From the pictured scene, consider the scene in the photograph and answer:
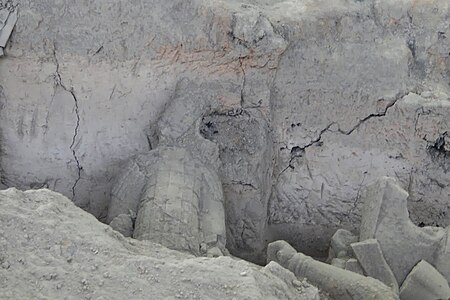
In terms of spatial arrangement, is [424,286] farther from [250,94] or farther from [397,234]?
[250,94]

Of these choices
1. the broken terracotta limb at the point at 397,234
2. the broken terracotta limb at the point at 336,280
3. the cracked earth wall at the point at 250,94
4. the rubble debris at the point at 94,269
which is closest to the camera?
the rubble debris at the point at 94,269

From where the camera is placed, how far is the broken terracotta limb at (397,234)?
11.3ft

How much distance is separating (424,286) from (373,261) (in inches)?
10.5

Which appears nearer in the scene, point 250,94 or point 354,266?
point 354,266

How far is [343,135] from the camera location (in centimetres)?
460

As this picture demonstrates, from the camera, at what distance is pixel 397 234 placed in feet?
11.4

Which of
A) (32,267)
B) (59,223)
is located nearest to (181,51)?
(59,223)

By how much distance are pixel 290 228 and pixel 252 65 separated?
47.9 inches

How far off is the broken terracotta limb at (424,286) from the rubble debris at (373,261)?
0.07 m

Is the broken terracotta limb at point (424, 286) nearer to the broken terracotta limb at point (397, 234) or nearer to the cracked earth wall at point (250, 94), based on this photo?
the broken terracotta limb at point (397, 234)

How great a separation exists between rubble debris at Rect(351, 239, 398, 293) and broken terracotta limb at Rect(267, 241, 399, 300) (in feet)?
0.60

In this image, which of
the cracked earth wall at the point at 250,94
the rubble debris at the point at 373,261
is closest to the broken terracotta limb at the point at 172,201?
the cracked earth wall at the point at 250,94

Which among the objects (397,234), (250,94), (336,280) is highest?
(250,94)

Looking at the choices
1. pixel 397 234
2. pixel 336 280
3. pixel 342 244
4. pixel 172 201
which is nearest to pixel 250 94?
pixel 172 201
